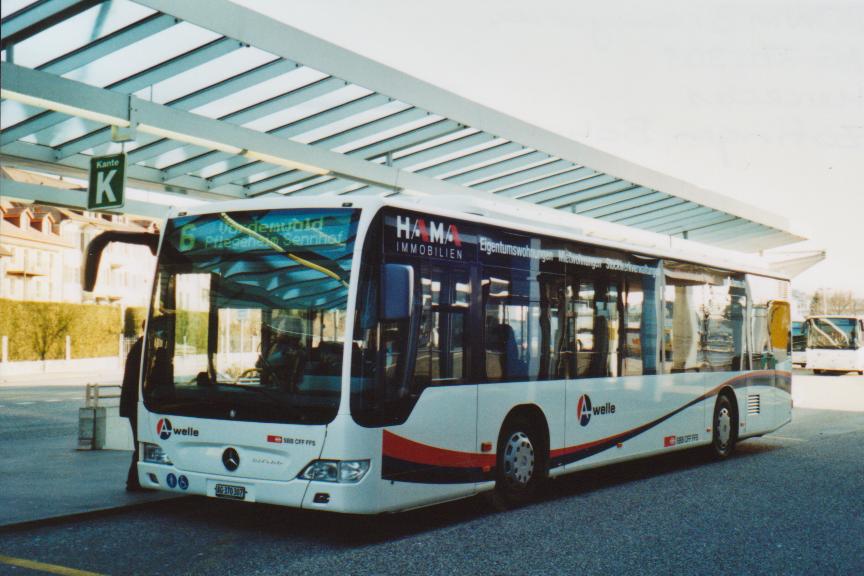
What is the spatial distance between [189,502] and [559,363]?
12.9ft

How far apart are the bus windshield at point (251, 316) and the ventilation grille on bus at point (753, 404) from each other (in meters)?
8.90

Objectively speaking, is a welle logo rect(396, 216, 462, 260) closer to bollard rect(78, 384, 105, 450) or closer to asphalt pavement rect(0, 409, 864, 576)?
asphalt pavement rect(0, 409, 864, 576)

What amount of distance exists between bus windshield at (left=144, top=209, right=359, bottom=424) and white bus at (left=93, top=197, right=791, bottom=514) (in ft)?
0.04

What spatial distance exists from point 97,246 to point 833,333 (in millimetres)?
44879

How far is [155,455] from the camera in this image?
788 cm

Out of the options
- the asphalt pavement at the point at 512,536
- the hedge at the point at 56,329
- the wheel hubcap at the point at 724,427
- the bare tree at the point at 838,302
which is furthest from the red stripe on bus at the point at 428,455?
the bare tree at the point at 838,302

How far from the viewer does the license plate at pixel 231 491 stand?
7316 millimetres

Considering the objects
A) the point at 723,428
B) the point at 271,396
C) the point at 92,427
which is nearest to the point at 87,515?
the point at 271,396

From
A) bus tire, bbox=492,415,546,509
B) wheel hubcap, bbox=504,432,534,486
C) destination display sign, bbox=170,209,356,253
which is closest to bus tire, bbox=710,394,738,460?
bus tire, bbox=492,415,546,509

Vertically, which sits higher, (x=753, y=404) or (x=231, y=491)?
(x=753, y=404)

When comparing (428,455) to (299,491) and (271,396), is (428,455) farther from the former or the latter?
(271,396)

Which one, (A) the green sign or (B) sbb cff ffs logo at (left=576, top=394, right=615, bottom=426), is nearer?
(B) sbb cff ffs logo at (left=576, top=394, right=615, bottom=426)

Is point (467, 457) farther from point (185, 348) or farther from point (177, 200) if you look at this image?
point (177, 200)

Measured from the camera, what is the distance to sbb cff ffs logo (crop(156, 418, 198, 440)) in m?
7.65
